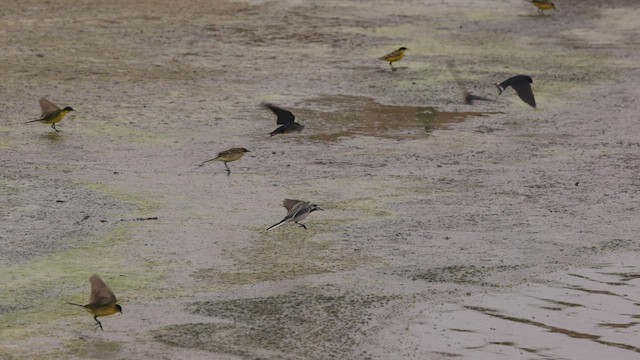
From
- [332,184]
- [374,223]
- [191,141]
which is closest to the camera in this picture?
[374,223]

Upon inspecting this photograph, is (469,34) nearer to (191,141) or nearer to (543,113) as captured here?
(543,113)

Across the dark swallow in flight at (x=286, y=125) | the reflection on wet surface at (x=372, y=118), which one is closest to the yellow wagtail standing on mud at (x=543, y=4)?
the reflection on wet surface at (x=372, y=118)

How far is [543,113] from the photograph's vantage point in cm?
1691

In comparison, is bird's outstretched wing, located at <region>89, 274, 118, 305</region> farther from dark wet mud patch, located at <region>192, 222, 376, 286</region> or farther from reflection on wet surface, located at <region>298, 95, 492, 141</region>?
reflection on wet surface, located at <region>298, 95, 492, 141</region>

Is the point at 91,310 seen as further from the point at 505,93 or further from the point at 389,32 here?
the point at 389,32

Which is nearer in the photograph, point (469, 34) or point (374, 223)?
point (374, 223)

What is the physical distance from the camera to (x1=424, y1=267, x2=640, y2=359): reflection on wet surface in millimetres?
8562

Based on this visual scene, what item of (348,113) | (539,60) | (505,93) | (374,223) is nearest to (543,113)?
(505,93)

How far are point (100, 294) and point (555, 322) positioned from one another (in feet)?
10.2

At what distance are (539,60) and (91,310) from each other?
13.2 m

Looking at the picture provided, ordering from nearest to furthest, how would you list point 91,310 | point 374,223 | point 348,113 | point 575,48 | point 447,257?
point 91,310 → point 447,257 → point 374,223 → point 348,113 → point 575,48

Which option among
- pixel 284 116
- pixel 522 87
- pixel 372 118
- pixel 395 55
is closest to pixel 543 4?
pixel 395 55

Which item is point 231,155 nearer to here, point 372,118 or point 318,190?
point 318,190

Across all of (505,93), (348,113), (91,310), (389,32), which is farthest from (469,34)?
(91,310)
